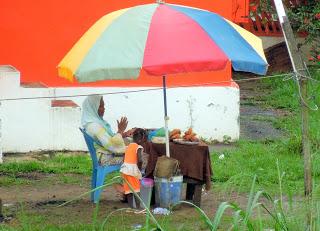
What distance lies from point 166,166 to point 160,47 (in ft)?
4.20

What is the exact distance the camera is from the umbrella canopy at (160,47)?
6172 millimetres

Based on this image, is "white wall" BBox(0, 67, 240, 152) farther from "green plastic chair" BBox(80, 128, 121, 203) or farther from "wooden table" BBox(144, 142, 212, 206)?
"wooden table" BBox(144, 142, 212, 206)

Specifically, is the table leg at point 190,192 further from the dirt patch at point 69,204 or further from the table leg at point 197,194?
the table leg at point 197,194

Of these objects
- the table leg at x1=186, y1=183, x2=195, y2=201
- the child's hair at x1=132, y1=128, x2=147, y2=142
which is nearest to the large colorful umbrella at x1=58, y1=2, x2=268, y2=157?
the child's hair at x1=132, y1=128, x2=147, y2=142

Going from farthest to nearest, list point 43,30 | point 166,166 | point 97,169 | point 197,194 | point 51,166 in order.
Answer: point 43,30 < point 51,166 < point 97,169 < point 197,194 < point 166,166

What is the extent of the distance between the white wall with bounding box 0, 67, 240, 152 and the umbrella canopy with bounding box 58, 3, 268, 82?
290 cm

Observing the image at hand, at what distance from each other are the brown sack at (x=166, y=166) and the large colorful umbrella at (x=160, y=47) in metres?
1.10

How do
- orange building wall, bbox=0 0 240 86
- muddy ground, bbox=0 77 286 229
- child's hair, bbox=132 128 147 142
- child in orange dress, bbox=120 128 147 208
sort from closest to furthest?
muddy ground, bbox=0 77 286 229 < child in orange dress, bbox=120 128 147 208 < child's hair, bbox=132 128 147 142 < orange building wall, bbox=0 0 240 86

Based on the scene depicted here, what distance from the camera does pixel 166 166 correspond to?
7.05 meters

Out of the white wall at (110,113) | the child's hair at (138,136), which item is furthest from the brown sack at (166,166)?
the white wall at (110,113)

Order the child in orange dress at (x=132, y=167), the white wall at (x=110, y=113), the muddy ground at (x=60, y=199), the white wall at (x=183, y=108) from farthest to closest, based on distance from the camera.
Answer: the white wall at (x=183, y=108), the white wall at (x=110, y=113), the child in orange dress at (x=132, y=167), the muddy ground at (x=60, y=199)

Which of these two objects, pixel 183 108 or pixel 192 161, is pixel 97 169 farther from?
pixel 183 108

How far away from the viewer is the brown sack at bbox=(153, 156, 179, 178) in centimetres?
705

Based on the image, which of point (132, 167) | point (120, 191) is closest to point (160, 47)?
point (132, 167)
